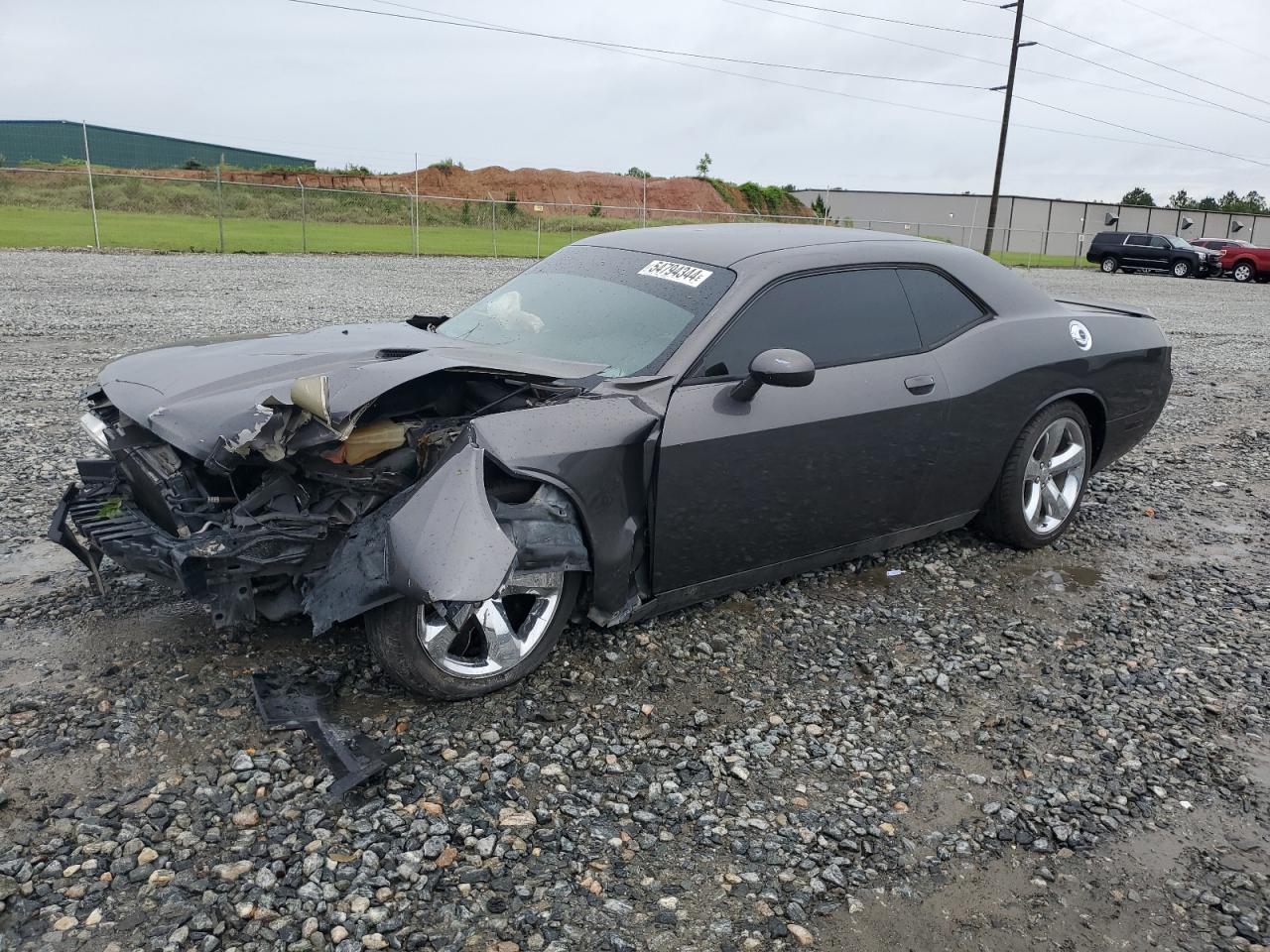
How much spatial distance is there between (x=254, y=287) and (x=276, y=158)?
259 ft

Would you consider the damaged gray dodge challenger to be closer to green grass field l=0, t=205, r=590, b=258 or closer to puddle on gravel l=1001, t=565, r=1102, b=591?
puddle on gravel l=1001, t=565, r=1102, b=591

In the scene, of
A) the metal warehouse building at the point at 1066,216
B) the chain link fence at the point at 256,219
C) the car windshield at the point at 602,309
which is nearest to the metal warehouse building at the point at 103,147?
the chain link fence at the point at 256,219

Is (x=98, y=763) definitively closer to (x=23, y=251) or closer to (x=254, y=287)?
(x=254, y=287)

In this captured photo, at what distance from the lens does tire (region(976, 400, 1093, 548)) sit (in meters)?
4.66

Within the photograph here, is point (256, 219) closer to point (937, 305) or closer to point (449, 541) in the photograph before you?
point (937, 305)

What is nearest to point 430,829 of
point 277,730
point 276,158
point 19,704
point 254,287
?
point 277,730

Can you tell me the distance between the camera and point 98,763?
2848 mm

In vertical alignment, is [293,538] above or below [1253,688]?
above

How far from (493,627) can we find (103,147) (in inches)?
3202

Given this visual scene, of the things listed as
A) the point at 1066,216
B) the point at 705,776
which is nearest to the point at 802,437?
the point at 705,776

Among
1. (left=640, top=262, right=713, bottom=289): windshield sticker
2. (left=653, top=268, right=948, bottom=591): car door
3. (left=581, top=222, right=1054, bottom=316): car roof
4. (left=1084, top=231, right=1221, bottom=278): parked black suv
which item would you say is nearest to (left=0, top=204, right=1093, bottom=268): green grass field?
(left=1084, top=231, right=1221, bottom=278): parked black suv

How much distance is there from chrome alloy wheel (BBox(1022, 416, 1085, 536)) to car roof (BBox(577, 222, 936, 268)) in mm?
1258

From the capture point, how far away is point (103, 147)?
70.1 metres

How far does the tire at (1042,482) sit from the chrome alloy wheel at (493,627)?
2.54 metres
